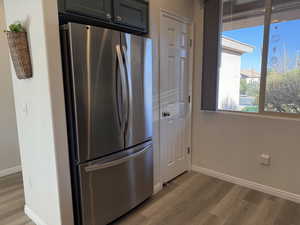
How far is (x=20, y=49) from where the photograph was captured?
1.58 meters

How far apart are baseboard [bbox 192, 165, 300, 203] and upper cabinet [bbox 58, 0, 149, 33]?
2178 mm

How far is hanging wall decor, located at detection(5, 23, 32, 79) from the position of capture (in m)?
1.55

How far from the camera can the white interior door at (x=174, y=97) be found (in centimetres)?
255

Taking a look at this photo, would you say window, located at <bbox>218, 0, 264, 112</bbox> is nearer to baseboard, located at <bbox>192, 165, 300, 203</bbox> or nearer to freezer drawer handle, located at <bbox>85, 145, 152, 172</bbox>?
baseboard, located at <bbox>192, 165, 300, 203</bbox>

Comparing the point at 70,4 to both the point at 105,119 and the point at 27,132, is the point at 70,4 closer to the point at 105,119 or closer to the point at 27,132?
the point at 105,119

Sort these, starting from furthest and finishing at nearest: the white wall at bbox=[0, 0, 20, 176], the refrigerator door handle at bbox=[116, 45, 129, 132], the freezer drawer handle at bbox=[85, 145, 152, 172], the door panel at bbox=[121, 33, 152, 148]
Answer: the white wall at bbox=[0, 0, 20, 176]
the door panel at bbox=[121, 33, 152, 148]
the refrigerator door handle at bbox=[116, 45, 129, 132]
the freezer drawer handle at bbox=[85, 145, 152, 172]

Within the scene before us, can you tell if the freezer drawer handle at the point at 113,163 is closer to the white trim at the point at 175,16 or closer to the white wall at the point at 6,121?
the white trim at the point at 175,16

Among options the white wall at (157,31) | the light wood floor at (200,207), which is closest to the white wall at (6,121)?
the light wood floor at (200,207)

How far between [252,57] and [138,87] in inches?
60.8

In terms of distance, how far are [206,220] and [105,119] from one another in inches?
57.5

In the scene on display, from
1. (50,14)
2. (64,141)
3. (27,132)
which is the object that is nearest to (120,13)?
(50,14)

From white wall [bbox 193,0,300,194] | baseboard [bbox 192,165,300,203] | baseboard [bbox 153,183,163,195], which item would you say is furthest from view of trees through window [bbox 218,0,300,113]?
baseboard [bbox 153,183,163,195]

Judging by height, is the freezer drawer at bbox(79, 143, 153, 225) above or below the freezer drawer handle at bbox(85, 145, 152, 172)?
below

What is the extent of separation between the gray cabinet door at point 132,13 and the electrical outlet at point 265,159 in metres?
2.11
